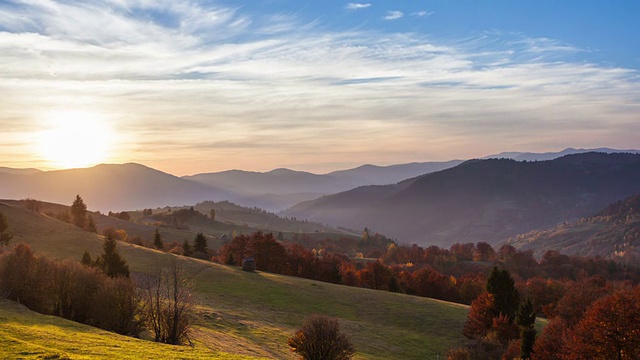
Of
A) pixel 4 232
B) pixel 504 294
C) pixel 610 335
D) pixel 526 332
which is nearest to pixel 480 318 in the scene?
pixel 504 294

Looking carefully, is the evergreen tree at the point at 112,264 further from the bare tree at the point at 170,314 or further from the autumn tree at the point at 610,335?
the autumn tree at the point at 610,335

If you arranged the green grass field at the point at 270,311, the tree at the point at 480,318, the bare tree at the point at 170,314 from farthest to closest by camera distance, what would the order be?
1. the tree at the point at 480,318
2. the green grass field at the point at 270,311
3. the bare tree at the point at 170,314

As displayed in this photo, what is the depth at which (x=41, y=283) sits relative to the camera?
141 ft

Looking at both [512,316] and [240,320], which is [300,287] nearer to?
[240,320]

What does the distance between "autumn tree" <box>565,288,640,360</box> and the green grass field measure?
15783 millimetres

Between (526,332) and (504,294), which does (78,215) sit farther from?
(526,332)

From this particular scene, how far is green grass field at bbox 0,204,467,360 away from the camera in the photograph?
152ft

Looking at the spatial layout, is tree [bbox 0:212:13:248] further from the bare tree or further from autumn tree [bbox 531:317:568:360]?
autumn tree [bbox 531:317:568:360]

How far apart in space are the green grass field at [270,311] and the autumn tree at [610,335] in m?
15.8

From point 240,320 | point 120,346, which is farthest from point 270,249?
point 120,346

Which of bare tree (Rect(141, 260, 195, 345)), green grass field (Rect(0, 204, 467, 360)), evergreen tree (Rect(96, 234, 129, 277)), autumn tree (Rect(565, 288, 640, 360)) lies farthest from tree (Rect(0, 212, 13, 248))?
autumn tree (Rect(565, 288, 640, 360))

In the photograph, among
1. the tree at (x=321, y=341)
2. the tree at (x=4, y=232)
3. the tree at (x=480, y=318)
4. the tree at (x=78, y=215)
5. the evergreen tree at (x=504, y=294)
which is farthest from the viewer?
the tree at (x=78, y=215)

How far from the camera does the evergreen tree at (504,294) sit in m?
75.1

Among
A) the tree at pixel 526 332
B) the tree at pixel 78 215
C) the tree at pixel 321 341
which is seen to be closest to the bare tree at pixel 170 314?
the tree at pixel 321 341
